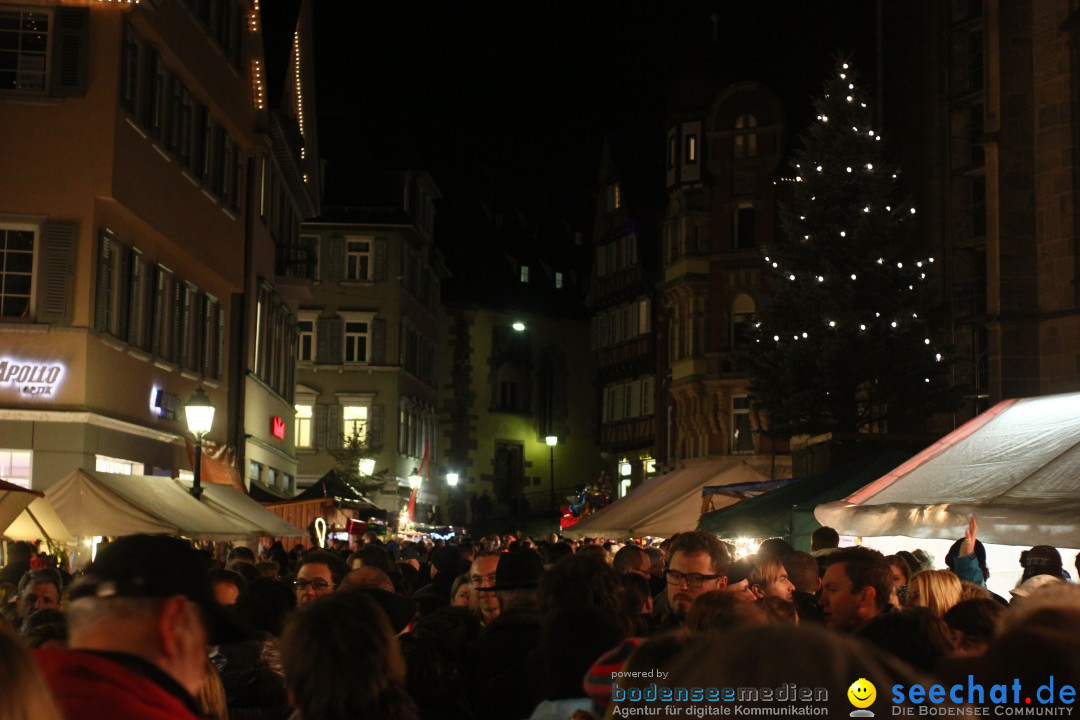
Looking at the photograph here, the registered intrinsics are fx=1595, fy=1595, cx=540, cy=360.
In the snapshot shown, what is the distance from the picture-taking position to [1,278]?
23172 mm

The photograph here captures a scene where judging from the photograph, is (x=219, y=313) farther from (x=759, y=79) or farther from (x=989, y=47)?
(x=759, y=79)

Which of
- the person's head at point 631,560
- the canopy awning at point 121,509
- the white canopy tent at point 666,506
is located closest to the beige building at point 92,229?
the canopy awning at point 121,509

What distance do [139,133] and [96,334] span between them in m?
3.46

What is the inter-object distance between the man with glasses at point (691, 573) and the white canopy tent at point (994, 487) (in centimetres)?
363

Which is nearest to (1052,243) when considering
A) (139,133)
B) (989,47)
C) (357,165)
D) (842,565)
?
(989,47)

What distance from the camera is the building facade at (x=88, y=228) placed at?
23078mm

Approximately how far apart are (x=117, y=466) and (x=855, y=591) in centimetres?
1916

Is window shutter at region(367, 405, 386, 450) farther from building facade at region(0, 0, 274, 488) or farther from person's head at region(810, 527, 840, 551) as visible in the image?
person's head at region(810, 527, 840, 551)

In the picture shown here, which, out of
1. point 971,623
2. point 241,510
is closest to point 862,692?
point 971,623

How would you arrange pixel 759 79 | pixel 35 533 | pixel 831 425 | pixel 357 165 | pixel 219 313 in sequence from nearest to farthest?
pixel 35 533 < pixel 831 425 < pixel 219 313 < pixel 759 79 < pixel 357 165

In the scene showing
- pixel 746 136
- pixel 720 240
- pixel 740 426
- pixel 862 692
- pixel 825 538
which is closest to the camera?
pixel 862 692

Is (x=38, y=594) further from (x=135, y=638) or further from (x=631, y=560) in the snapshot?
(x=135, y=638)

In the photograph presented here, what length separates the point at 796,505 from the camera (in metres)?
20.1
